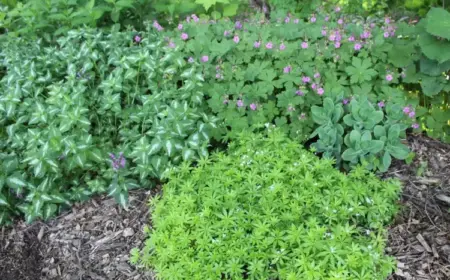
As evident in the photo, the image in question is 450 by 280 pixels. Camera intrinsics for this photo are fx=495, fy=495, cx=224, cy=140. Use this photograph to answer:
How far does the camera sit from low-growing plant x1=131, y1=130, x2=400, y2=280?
2262 mm

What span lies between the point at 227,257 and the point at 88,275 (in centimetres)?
94

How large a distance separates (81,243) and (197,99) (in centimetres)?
113

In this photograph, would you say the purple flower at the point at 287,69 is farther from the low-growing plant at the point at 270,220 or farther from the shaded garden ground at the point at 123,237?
the shaded garden ground at the point at 123,237

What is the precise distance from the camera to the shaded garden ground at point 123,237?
104 inches

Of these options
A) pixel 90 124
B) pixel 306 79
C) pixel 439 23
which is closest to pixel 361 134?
pixel 306 79

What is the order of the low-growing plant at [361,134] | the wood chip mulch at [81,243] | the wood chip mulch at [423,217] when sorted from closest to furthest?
the wood chip mulch at [423,217] → the wood chip mulch at [81,243] → the low-growing plant at [361,134]

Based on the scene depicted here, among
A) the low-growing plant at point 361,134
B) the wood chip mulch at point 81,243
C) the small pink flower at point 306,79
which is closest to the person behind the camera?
the wood chip mulch at point 81,243

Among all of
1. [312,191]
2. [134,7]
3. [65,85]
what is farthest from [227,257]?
[134,7]

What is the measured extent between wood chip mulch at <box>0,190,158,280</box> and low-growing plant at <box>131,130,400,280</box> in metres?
0.22

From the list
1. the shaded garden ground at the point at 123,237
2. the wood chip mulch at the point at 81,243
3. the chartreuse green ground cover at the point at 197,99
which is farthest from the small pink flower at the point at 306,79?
the wood chip mulch at the point at 81,243

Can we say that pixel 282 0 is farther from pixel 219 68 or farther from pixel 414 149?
pixel 414 149

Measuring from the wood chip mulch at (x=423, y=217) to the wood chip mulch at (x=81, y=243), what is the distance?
4.54ft

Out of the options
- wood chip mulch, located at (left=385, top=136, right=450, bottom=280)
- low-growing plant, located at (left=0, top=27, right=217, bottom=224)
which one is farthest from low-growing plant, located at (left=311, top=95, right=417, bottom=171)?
low-growing plant, located at (left=0, top=27, right=217, bottom=224)

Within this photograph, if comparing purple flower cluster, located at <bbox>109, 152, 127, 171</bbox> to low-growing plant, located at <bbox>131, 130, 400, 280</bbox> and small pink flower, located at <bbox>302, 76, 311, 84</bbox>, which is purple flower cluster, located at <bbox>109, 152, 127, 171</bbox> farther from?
small pink flower, located at <bbox>302, 76, 311, 84</bbox>
